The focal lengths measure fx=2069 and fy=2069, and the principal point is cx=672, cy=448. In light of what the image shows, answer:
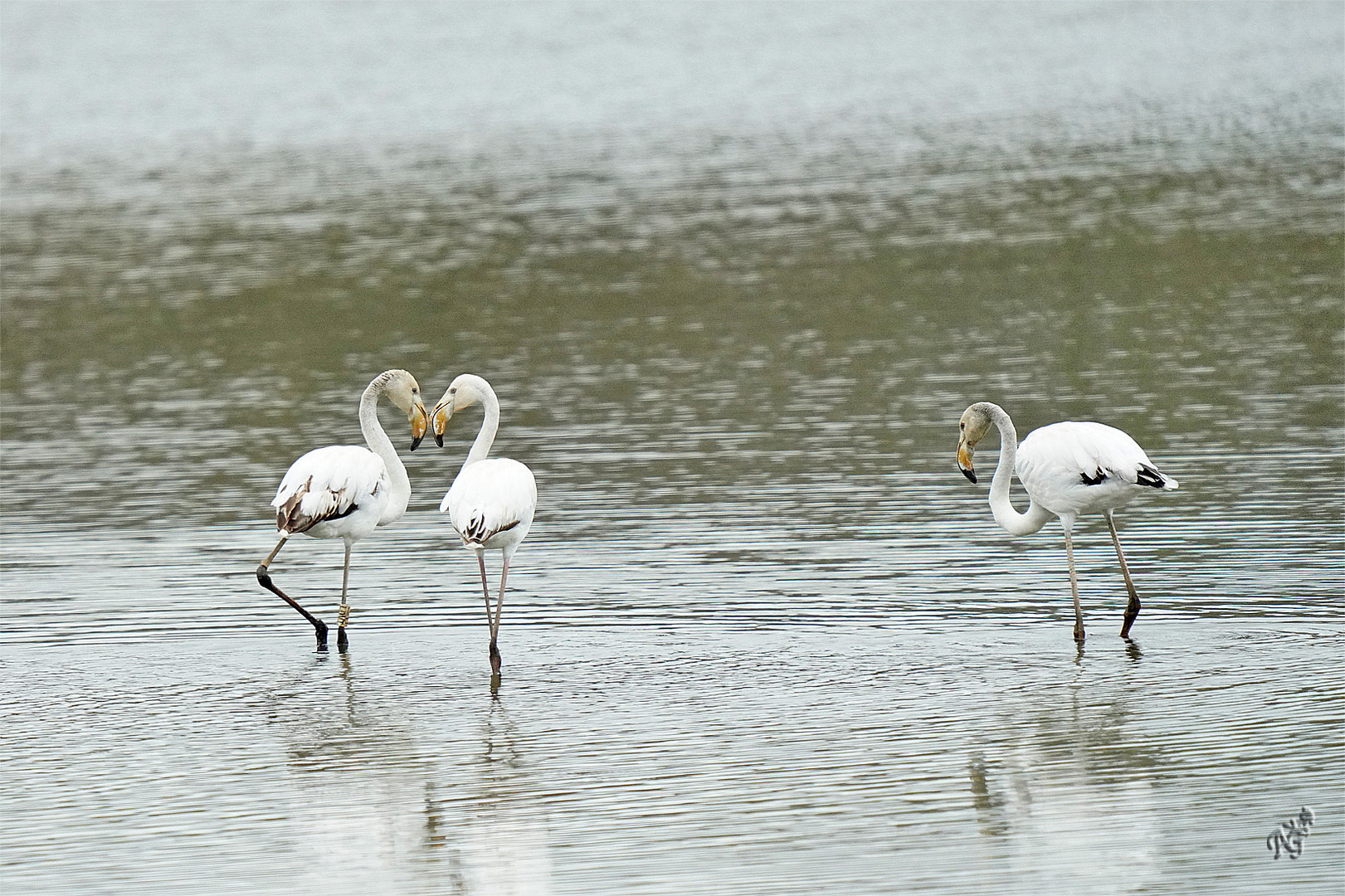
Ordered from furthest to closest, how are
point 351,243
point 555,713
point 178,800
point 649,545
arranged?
point 351,243, point 649,545, point 555,713, point 178,800

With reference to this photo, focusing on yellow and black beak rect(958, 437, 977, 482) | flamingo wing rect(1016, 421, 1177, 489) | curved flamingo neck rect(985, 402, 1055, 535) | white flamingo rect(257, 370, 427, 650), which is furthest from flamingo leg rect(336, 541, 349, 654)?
flamingo wing rect(1016, 421, 1177, 489)

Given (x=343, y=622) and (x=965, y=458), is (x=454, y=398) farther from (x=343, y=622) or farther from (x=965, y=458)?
(x=965, y=458)

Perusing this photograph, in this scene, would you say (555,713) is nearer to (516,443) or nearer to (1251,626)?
(1251,626)

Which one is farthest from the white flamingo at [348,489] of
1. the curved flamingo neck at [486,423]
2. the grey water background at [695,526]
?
the grey water background at [695,526]

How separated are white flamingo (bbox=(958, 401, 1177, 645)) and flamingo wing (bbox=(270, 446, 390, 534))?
10.2 feet

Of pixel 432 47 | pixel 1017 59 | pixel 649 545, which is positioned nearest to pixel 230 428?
pixel 649 545

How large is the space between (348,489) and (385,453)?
0.56m

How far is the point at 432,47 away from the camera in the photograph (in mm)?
58844

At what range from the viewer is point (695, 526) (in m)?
13.0

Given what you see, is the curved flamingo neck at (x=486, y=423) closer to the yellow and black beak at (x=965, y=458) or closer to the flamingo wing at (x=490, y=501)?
the flamingo wing at (x=490, y=501)

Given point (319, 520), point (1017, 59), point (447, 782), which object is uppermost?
point (1017, 59)

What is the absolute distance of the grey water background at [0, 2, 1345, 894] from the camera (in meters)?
7.71

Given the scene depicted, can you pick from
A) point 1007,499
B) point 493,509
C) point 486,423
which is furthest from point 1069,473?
point 486,423

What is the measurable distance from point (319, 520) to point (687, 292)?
1355 centimetres
